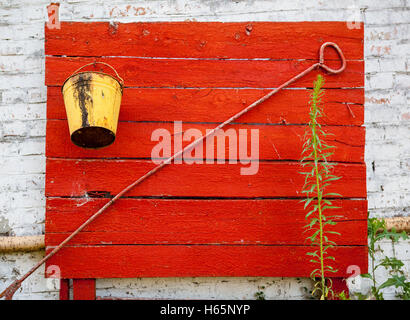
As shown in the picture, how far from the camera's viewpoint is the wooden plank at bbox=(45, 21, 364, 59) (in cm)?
221

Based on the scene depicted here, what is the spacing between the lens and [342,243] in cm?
217

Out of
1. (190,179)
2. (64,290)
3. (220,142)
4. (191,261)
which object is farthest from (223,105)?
(64,290)

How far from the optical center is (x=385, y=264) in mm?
2123

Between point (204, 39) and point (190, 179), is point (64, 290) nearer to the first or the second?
point (190, 179)

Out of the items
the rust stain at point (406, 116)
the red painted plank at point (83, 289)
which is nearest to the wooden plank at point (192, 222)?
the red painted plank at point (83, 289)

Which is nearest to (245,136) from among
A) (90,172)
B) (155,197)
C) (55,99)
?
(155,197)

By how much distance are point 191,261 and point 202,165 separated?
0.58 metres

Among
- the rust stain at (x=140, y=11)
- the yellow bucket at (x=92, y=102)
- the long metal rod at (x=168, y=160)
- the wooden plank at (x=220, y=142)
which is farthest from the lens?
the rust stain at (x=140, y=11)

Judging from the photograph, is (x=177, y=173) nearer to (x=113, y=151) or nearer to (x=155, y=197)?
(x=155, y=197)

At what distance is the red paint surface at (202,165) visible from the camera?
Answer: 83.7 inches

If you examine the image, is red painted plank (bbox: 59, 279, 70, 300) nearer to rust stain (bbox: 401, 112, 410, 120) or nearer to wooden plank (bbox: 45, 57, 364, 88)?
wooden plank (bbox: 45, 57, 364, 88)

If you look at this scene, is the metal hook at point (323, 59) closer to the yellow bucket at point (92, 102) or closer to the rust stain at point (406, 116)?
the rust stain at point (406, 116)
